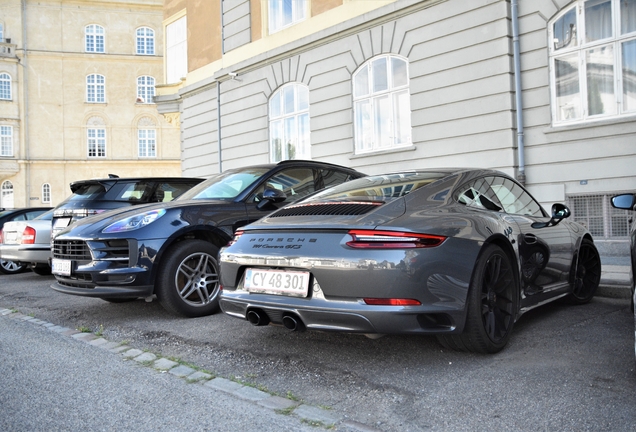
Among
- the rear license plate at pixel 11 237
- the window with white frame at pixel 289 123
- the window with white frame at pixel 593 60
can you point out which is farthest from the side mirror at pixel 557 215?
the window with white frame at pixel 289 123

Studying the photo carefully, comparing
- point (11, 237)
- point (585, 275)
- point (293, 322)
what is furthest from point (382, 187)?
point (11, 237)

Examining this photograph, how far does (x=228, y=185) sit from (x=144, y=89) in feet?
137

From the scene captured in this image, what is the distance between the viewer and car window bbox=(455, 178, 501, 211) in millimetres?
4000

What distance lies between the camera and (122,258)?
5059mm

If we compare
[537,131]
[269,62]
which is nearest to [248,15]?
[269,62]

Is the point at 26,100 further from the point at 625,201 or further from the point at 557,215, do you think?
the point at 625,201

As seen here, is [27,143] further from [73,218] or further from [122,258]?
[122,258]

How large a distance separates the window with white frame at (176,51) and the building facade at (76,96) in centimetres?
2289

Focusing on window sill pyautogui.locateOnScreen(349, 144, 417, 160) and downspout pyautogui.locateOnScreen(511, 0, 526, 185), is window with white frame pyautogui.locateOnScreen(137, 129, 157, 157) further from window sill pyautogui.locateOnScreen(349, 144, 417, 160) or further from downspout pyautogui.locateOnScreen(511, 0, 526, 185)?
downspout pyautogui.locateOnScreen(511, 0, 526, 185)

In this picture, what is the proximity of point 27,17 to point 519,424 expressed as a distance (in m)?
48.0

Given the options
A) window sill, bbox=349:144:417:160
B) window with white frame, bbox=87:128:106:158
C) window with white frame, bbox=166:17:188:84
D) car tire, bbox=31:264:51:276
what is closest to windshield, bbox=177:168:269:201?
car tire, bbox=31:264:51:276

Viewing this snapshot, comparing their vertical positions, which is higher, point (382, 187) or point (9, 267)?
point (382, 187)

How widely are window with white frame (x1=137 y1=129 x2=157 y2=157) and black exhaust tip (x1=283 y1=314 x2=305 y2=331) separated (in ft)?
143

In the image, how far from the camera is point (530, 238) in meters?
4.35
